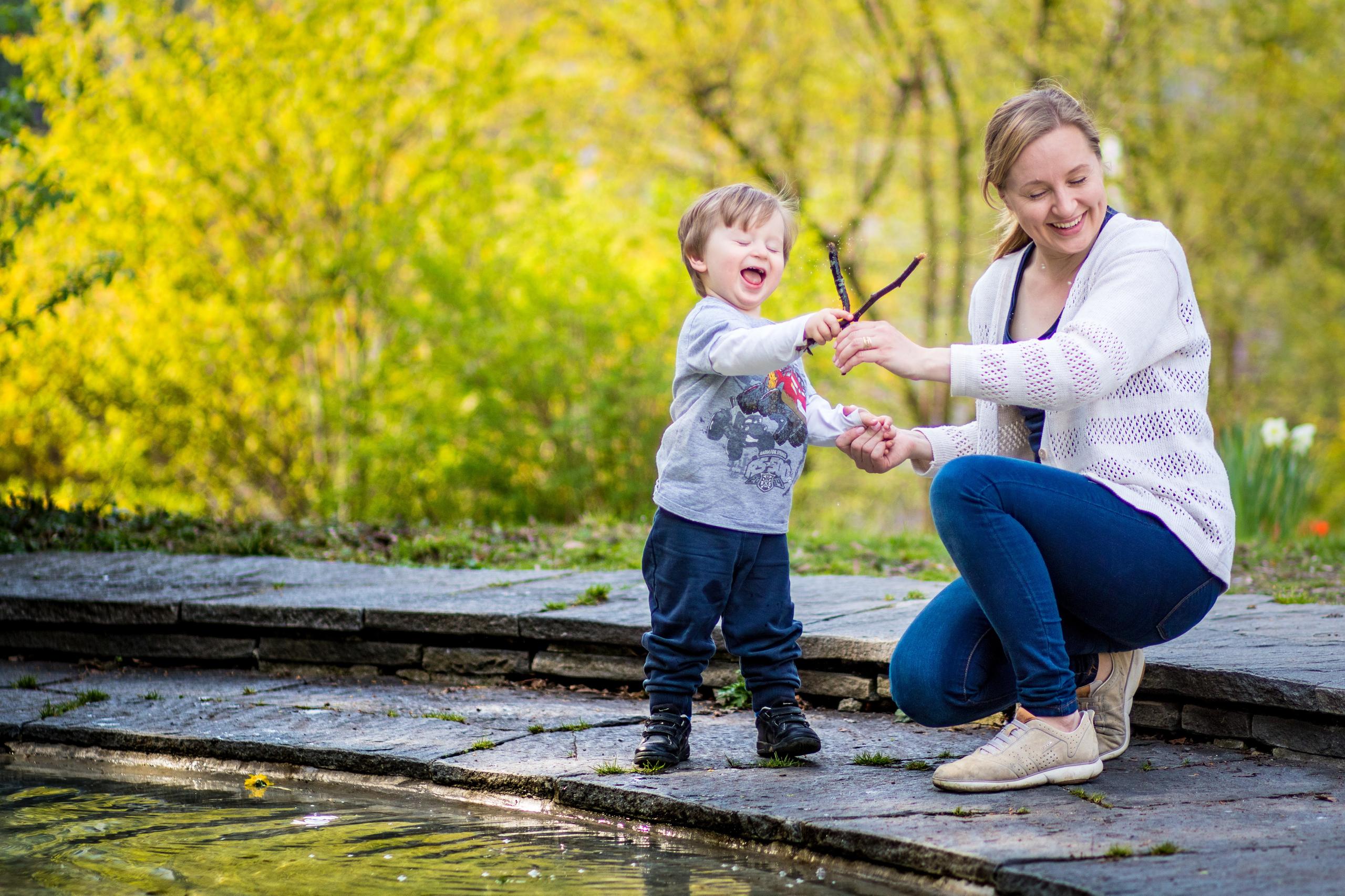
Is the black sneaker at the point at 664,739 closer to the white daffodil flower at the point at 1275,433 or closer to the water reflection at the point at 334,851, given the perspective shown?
the water reflection at the point at 334,851

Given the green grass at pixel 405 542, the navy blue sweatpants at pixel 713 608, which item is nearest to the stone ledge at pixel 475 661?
the navy blue sweatpants at pixel 713 608

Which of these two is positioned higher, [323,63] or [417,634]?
[323,63]

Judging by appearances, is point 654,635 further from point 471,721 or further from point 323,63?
point 323,63

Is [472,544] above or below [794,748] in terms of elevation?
above

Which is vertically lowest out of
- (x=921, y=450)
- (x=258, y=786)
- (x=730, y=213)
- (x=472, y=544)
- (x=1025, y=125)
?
(x=258, y=786)

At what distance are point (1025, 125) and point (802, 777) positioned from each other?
4.92ft

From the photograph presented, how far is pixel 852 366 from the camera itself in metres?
2.64

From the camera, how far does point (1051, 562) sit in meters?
2.67

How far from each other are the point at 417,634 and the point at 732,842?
6.17 feet

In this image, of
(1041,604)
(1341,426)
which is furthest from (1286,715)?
(1341,426)

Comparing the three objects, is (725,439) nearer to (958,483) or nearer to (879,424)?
(879,424)

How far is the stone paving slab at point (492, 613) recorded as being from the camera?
120 inches

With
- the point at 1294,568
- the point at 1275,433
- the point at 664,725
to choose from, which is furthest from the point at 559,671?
the point at 1275,433

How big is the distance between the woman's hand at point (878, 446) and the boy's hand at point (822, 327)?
1.45ft
